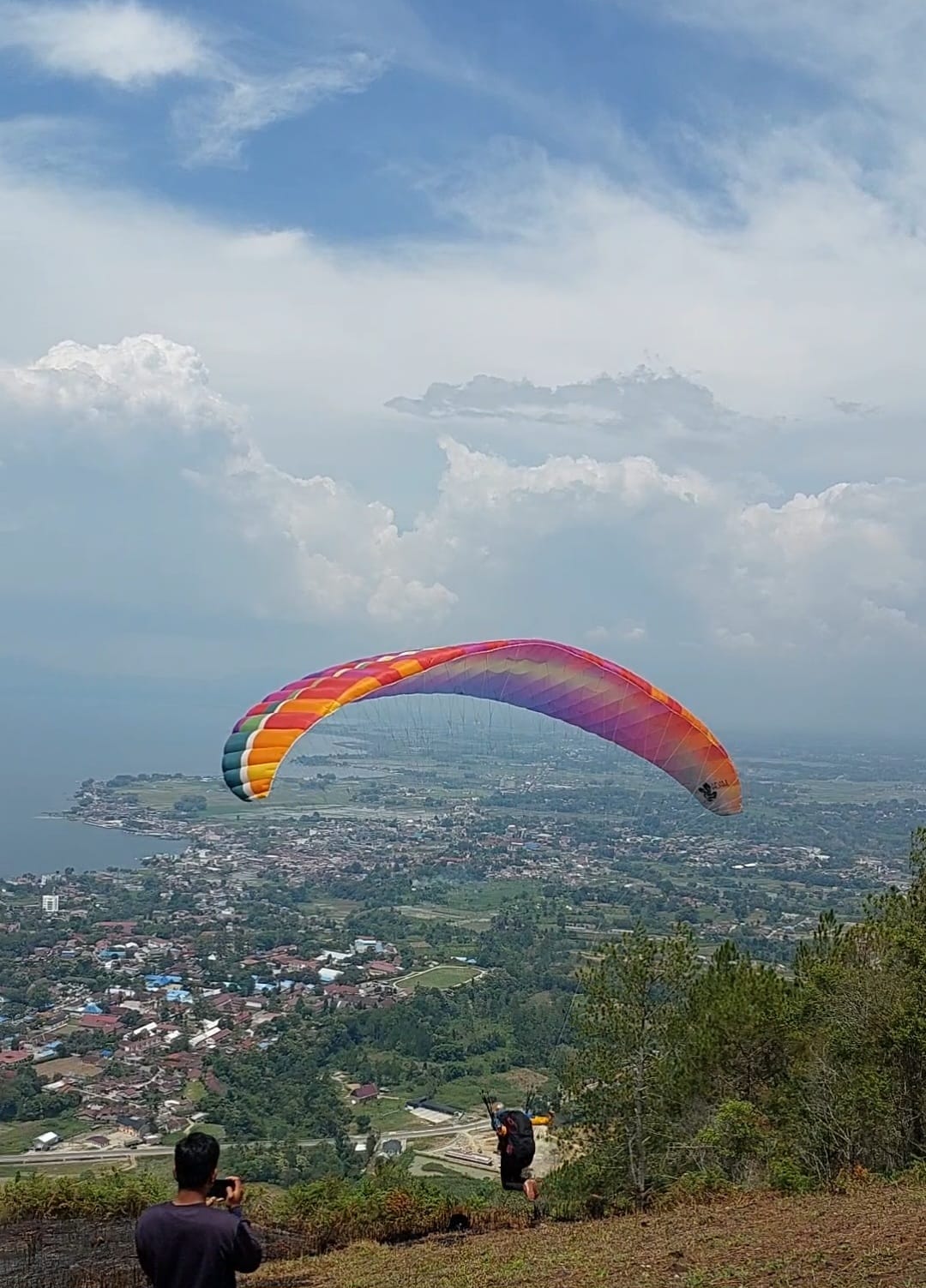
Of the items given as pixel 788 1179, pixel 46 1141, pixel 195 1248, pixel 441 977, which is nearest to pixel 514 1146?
pixel 788 1179

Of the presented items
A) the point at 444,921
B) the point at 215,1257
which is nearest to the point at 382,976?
the point at 444,921

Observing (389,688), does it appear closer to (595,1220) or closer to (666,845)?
(595,1220)

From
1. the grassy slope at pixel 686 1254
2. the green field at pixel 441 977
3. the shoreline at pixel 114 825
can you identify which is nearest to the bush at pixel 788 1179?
the grassy slope at pixel 686 1254

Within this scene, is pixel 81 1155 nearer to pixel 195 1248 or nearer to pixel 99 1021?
pixel 99 1021

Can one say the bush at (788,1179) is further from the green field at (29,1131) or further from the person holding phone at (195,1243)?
the green field at (29,1131)

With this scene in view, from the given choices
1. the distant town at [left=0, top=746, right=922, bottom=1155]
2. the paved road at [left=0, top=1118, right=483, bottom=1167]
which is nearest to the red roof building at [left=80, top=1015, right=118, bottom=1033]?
the distant town at [left=0, top=746, right=922, bottom=1155]

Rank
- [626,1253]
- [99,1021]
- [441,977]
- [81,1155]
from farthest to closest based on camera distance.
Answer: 1. [441,977]
2. [99,1021]
3. [81,1155]
4. [626,1253]

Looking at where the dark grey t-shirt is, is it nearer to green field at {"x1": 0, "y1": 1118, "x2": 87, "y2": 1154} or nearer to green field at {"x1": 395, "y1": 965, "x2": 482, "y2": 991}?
green field at {"x1": 0, "y1": 1118, "x2": 87, "y2": 1154}
